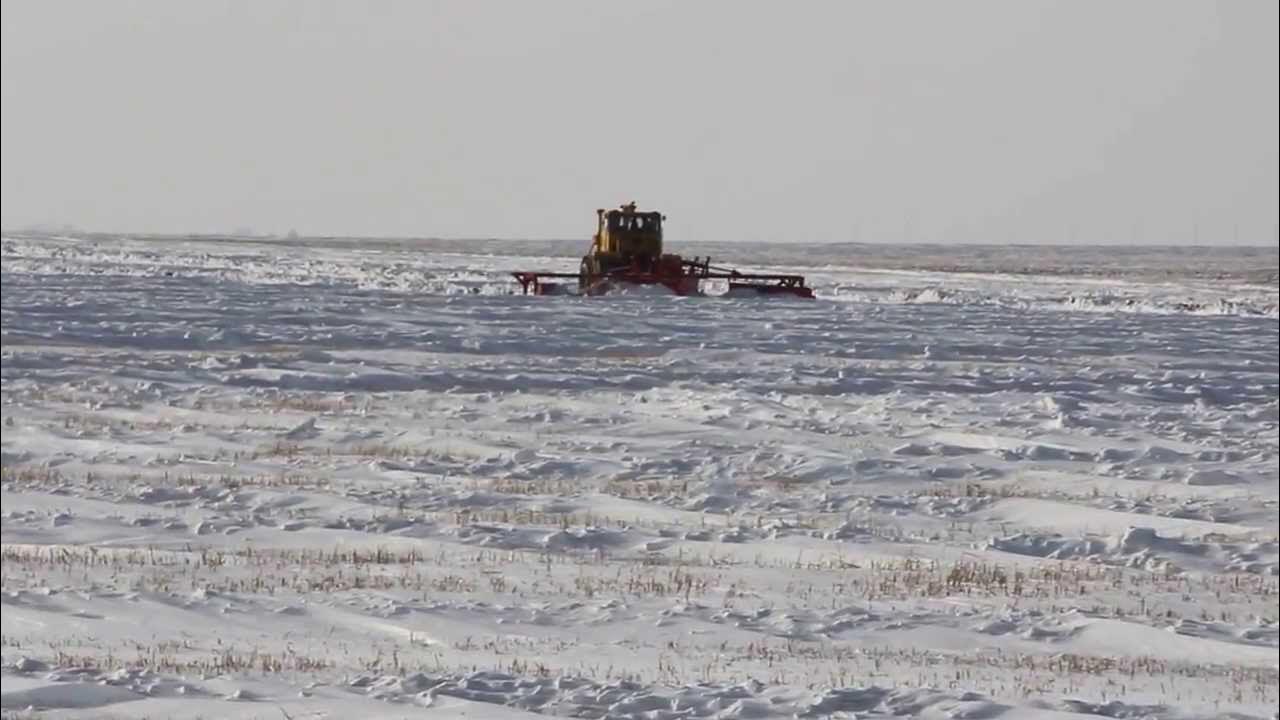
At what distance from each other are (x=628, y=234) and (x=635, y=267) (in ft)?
2.39

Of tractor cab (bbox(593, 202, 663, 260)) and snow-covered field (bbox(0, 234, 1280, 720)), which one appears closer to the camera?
snow-covered field (bbox(0, 234, 1280, 720))

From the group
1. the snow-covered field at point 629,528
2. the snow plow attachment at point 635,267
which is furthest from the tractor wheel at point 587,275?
the snow-covered field at point 629,528

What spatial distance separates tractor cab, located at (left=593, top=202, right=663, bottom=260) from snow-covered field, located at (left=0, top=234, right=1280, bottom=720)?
1340 cm

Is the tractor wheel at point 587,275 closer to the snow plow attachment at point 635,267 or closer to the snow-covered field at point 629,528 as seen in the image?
the snow plow attachment at point 635,267

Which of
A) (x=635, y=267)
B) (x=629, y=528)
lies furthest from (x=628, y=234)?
(x=629, y=528)

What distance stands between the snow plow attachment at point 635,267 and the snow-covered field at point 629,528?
1268 centimetres

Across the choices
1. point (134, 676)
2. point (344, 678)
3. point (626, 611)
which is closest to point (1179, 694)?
point (626, 611)

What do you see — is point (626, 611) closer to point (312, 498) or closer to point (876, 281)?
point (312, 498)

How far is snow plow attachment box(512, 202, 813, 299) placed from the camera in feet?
129

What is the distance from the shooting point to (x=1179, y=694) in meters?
7.89

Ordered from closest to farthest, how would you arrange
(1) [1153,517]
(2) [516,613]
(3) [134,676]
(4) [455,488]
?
(3) [134,676] < (2) [516,613] < (1) [1153,517] < (4) [455,488]

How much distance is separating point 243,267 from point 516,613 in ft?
175

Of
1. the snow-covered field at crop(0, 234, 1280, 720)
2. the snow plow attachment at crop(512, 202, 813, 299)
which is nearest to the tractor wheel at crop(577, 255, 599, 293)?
the snow plow attachment at crop(512, 202, 813, 299)

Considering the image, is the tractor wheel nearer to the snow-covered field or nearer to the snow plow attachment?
the snow plow attachment
